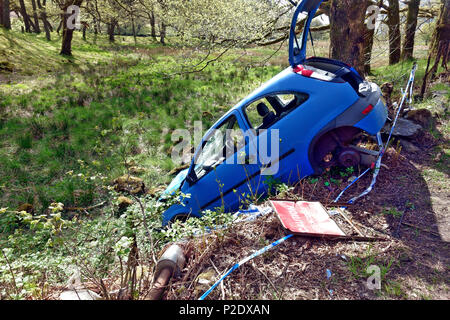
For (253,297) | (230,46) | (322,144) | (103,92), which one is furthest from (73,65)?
(253,297)

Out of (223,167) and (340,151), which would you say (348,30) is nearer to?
(340,151)

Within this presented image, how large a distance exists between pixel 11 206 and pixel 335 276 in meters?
5.96

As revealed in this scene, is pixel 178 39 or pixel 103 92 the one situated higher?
pixel 178 39

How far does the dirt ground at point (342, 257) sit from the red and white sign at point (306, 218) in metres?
0.09

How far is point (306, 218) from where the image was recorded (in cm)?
308

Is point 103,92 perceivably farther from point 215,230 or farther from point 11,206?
point 215,230

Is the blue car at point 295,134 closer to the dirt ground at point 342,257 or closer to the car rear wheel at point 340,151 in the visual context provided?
the car rear wheel at point 340,151

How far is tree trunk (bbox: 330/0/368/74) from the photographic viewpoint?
5.64 m

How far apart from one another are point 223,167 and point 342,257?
6.74 feet

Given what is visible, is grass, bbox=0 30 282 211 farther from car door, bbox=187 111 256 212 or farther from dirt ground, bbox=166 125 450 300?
dirt ground, bbox=166 125 450 300

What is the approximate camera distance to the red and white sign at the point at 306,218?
2834 millimetres

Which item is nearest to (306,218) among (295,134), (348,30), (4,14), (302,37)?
(295,134)

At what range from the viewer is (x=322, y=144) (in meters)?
4.01

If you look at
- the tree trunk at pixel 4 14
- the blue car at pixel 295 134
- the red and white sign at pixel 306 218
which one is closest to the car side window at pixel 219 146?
the blue car at pixel 295 134
